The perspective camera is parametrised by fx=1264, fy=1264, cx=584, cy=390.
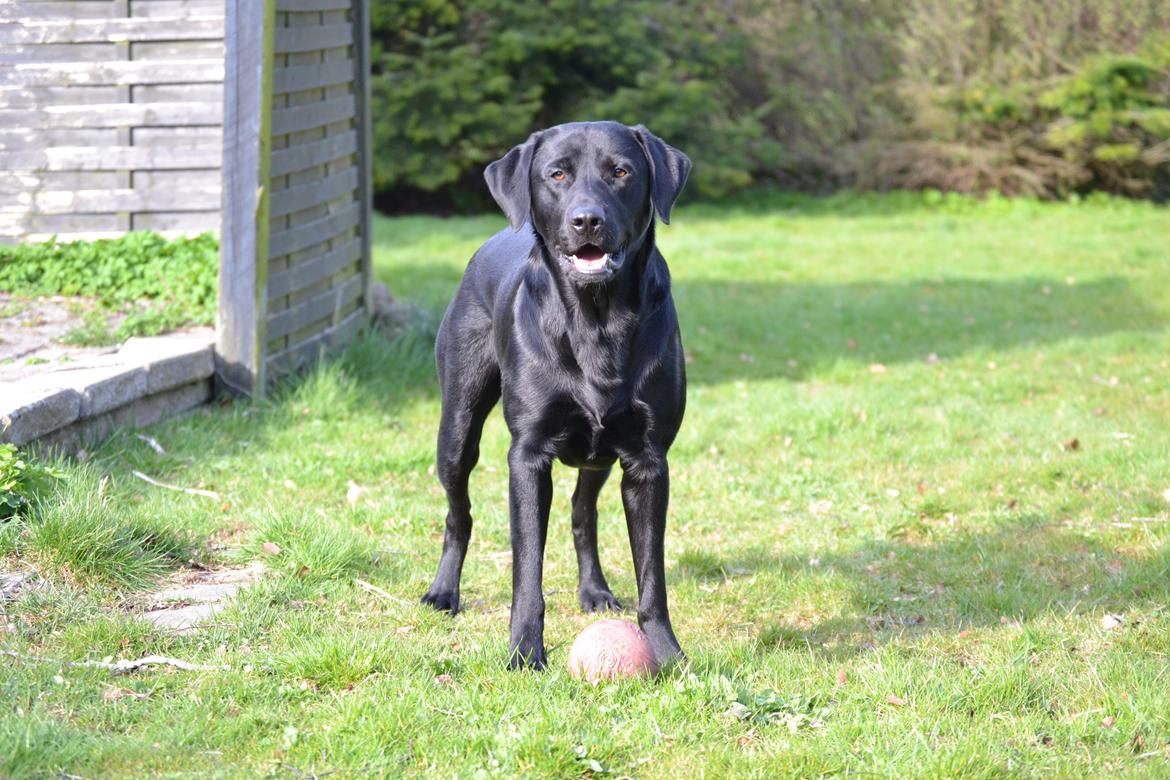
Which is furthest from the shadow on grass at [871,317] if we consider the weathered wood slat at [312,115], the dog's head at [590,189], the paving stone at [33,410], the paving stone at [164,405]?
the dog's head at [590,189]

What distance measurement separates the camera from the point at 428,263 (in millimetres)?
13406

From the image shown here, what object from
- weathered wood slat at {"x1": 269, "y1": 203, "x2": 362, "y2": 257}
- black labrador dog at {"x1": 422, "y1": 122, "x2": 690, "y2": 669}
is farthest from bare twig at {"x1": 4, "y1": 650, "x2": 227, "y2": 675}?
weathered wood slat at {"x1": 269, "y1": 203, "x2": 362, "y2": 257}

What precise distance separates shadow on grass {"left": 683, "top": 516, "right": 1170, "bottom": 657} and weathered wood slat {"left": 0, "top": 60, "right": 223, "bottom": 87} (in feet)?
13.6

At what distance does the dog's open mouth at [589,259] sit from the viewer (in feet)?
12.3

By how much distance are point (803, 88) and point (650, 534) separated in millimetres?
15930

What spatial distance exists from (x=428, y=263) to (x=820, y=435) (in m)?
7.22

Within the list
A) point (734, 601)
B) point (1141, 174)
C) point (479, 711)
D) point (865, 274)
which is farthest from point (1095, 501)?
point (1141, 174)

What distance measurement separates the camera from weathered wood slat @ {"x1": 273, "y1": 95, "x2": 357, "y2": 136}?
7.36 metres

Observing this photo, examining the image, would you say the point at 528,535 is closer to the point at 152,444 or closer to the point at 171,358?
the point at 152,444

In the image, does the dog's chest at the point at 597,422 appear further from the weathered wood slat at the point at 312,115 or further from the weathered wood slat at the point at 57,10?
the weathered wood slat at the point at 57,10

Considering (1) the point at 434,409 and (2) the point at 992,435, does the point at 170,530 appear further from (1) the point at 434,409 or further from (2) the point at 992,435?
(2) the point at 992,435

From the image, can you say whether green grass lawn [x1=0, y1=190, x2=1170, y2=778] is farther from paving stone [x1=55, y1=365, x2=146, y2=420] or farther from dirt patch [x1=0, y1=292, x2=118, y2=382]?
dirt patch [x1=0, y1=292, x2=118, y2=382]

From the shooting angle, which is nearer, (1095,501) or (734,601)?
(734,601)

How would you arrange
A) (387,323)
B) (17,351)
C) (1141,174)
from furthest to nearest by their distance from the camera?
1. (1141,174)
2. (387,323)
3. (17,351)
